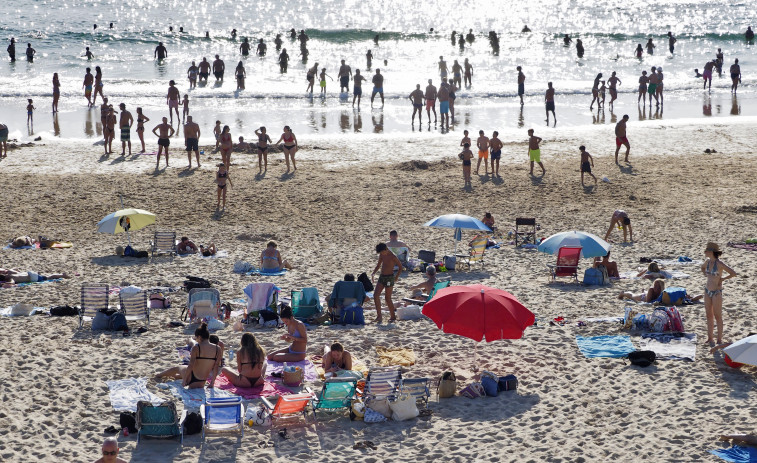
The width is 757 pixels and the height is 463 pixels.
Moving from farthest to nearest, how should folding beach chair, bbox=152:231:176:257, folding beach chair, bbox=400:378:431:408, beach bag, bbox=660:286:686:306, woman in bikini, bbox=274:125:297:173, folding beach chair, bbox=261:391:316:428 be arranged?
woman in bikini, bbox=274:125:297:173
folding beach chair, bbox=152:231:176:257
beach bag, bbox=660:286:686:306
folding beach chair, bbox=400:378:431:408
folding beach chair, bbox=261:391:316:428

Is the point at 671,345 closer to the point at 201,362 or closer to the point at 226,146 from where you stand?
the point at 201,362

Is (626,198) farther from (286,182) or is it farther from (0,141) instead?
(0,141)

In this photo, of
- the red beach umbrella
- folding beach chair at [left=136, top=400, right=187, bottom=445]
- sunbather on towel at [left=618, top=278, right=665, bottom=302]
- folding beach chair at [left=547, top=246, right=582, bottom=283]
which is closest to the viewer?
folding beach chair at [left=136, top=400, right=187, bottom=445]

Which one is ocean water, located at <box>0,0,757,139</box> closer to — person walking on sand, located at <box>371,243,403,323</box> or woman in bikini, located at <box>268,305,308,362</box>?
person walking on sand, located at <box>371,243,403,323</box>

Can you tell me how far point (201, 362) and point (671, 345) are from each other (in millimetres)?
5196

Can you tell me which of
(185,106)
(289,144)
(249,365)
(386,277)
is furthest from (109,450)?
(185,106)

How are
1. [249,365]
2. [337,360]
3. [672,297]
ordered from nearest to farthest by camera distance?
1. [249,365]
2. [337,360]
3. [672,297]

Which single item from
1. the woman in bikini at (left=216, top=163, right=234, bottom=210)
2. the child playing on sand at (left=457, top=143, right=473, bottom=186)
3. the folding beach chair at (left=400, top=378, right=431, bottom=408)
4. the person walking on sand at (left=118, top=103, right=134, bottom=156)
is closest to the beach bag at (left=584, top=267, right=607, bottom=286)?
the folding beach chair at (left=400, top=378, right=431, bottom=408)

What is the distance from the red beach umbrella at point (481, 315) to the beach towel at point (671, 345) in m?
1.64

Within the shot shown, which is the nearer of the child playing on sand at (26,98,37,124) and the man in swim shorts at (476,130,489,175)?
the man in swim shorts at (476,130,489,175)

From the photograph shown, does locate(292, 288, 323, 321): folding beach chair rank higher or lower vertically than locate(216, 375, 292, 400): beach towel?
higher

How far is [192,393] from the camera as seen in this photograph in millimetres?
8414

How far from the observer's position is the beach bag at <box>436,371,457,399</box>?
8445mm

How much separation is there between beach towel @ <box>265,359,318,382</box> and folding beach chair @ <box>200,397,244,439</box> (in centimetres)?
140
